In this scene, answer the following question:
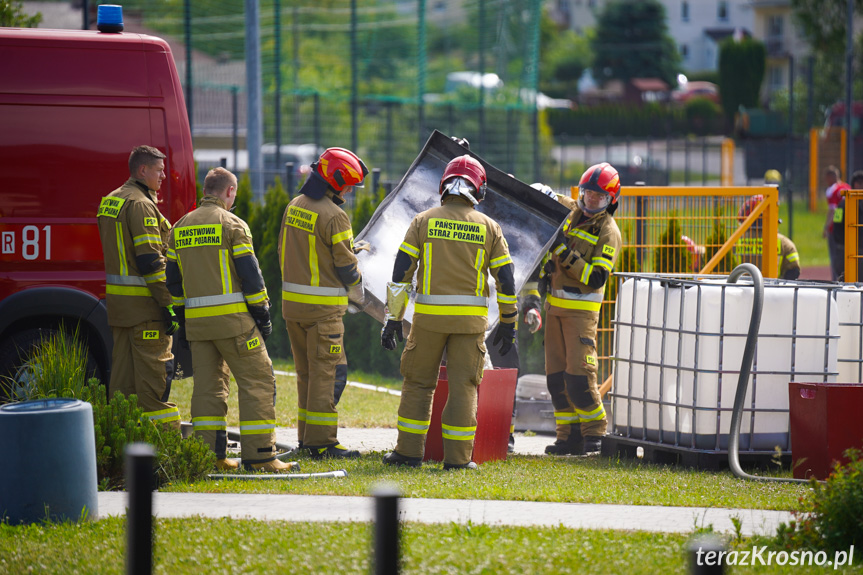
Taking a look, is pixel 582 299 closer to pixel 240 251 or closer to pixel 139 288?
pixel 240 251

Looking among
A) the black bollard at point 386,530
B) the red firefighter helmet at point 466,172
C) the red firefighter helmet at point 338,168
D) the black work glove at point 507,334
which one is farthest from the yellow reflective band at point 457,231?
the black bollard at point 386,530

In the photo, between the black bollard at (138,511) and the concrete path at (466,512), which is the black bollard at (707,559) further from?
the concrete path at (466,512)

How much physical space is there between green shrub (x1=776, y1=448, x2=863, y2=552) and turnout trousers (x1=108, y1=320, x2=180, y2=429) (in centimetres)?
421

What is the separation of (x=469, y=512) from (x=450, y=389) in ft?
5.07

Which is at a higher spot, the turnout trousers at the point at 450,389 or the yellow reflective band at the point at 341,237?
the yellow reflective band at the point at 341,237

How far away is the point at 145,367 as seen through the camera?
7699mm

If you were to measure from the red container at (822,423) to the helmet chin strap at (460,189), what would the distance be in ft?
8.09

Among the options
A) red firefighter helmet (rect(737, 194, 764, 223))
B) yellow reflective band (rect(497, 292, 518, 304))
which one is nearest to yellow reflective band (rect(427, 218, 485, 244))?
yellow reflective band (rect(497, 292, 518, 304))

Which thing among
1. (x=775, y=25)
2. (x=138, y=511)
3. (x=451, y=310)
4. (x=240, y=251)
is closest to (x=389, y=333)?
(x=451, y=310)

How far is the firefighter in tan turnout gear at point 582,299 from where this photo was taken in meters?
8.52

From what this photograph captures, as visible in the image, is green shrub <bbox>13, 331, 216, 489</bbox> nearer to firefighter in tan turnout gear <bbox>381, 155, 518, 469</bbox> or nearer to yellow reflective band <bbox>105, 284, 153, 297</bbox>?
yellow reflective band <bbox>105, 284, 153, 297</bbox>

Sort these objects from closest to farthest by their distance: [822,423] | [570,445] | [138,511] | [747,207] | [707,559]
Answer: [707,559] < [138,511] < [822,423] < [570,445] < [747,207]

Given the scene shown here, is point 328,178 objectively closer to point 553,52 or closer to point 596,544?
point 596,544

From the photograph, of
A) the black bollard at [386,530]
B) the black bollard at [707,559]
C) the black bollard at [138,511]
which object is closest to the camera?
the black bollard at [707,559]
